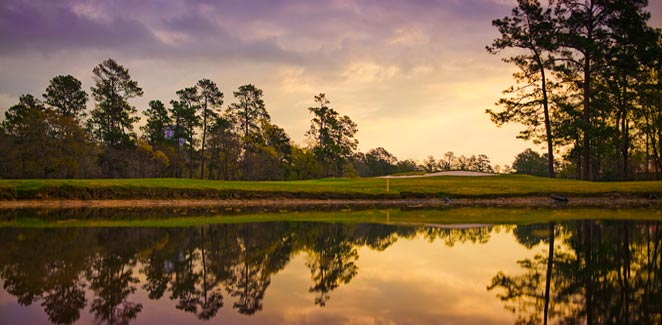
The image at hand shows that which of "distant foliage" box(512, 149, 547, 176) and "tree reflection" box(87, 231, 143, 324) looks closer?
"tree reflection" box(87, 231, 143, 324)

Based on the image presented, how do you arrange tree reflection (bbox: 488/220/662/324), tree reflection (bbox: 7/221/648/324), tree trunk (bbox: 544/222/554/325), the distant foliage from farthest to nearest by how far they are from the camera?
the distant foliage < tree trunk (bbox: 544/222/554/325) < tree reflection (bbox: 7/221/648/324) < tree reflection (bbox: 488/220/662/324)

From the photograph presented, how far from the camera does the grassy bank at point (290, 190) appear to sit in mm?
28234

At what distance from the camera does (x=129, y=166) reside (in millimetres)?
71062

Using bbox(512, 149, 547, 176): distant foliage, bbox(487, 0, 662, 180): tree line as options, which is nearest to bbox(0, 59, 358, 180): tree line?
bbox(487, 0, 662, 180): tree line

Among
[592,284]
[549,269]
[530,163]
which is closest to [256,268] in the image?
[549,269]

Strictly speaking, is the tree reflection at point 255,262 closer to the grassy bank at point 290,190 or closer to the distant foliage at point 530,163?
the grassy bank at point 290,190

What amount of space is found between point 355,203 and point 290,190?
4811mm

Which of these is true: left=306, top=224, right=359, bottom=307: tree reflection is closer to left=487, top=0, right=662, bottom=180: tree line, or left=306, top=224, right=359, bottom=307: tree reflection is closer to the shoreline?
the shoreline

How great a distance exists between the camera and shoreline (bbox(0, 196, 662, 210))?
27281 millimetres

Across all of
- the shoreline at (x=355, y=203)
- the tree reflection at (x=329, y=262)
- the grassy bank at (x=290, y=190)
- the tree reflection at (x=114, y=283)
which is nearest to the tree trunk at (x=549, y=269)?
the tree reflection at (x=329, y=262)

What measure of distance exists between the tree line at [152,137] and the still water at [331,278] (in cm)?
4699

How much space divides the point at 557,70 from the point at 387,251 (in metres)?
38.9

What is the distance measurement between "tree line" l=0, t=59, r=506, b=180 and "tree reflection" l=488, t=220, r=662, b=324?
55.7m

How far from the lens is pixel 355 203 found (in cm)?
3139
